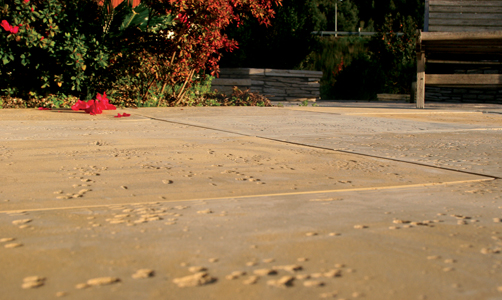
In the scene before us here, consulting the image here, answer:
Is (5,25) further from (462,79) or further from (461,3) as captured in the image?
(461,3)

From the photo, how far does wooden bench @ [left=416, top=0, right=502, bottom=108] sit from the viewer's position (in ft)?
29.5

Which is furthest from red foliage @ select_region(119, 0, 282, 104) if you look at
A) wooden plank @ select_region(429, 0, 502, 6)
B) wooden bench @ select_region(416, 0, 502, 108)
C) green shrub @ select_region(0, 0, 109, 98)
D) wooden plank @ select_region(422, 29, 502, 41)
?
wooden plank @ select_region(429, 0, 502, 6)

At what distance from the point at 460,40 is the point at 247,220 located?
8.18 meters

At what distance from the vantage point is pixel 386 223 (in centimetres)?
190

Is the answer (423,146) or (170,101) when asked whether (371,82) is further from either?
(423,146)

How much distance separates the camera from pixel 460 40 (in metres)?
9.02

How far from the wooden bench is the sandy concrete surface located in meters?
5.45

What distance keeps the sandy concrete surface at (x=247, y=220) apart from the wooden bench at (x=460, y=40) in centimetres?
545

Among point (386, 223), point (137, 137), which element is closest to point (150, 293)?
point (386, 223)

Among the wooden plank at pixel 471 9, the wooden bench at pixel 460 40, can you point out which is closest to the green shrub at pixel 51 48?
the wooden bench at pixel 460 40

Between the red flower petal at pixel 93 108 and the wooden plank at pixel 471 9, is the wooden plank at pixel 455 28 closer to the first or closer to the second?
the wooden plank at pixel 471 9

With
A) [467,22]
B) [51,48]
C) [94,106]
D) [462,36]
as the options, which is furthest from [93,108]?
[467,22]

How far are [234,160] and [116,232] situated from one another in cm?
155

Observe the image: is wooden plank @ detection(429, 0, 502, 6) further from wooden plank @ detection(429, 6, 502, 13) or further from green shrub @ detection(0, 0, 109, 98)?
green shrub @ detection(0, 0, 109, 98)
